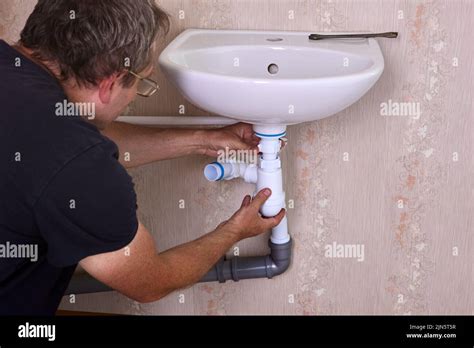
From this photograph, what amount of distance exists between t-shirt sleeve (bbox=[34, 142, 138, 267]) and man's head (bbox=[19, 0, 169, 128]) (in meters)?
0.14

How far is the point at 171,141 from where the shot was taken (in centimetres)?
140

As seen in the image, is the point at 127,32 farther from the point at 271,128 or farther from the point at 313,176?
the point at 313,176

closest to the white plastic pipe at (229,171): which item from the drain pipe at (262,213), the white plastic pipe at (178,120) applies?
the drain pipe at (262,213)

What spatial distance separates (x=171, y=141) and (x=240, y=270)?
408 mm

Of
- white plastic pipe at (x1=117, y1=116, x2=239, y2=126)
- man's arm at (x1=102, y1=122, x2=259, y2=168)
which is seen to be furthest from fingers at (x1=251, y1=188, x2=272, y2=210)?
white plastic pipe at (x1=117, y1=116, x2=239, y2=126)

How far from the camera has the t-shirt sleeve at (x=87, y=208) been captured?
840 millimetres

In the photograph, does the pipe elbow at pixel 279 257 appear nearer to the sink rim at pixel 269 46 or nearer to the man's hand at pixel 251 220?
the man's hand at pixel 251 220

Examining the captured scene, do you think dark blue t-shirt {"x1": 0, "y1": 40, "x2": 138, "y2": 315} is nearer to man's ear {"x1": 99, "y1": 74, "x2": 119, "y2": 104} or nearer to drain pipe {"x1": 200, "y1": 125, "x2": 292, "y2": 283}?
man's ear {"x1": 99, "y1": 74, "x2": 119, "y2": 104}

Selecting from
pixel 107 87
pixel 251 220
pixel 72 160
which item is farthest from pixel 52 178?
pixel 251 220

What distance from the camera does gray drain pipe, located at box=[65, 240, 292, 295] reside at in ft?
5.19

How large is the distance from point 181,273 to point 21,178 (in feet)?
1.24

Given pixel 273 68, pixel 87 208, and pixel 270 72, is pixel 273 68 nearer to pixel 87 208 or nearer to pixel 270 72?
pixel 270 72

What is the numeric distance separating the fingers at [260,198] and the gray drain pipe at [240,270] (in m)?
0.25

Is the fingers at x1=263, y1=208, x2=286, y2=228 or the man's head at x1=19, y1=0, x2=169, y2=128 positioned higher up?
the man's head at x1=19, y1=0, x2=169, y2=128
